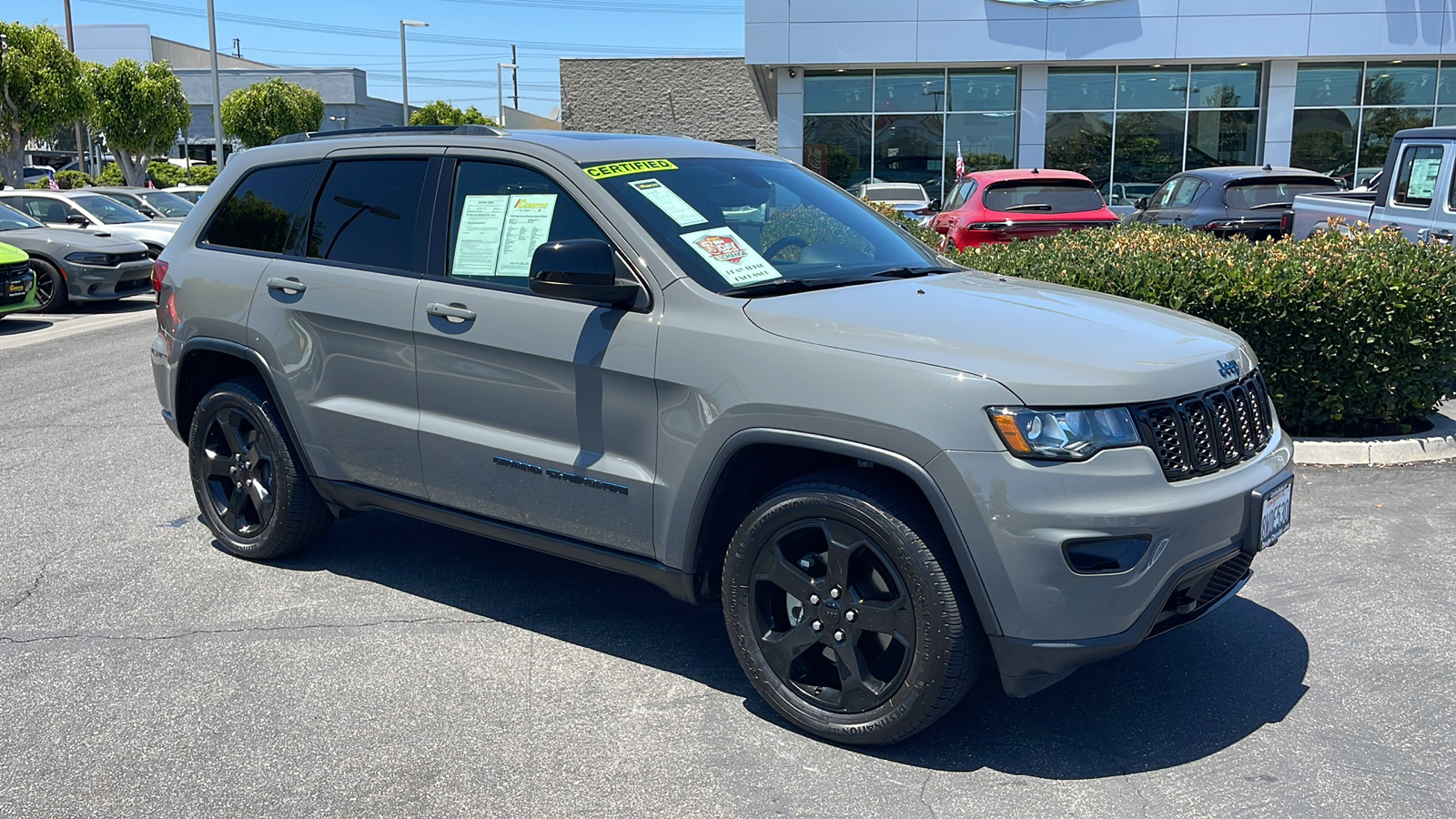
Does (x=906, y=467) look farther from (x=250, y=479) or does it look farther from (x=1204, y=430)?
(x=250, y=479)

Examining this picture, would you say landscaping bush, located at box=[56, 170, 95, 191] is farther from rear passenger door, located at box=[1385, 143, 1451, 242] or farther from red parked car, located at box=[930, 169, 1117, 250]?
rear passenger door, located at box=[1385, 143, 1451, 242]

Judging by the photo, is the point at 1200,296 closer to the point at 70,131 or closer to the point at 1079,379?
the point at 1079,379

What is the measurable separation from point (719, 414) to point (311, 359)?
1985 millimetres

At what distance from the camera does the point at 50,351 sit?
11898 millimetres

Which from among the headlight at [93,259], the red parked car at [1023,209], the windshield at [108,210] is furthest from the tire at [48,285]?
the red parked car at [1023,209]

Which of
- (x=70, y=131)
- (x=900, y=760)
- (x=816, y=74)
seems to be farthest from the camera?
(x=70, y=131)

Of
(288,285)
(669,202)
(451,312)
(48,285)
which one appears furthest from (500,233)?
(48,285)

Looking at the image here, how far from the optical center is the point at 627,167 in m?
4.27

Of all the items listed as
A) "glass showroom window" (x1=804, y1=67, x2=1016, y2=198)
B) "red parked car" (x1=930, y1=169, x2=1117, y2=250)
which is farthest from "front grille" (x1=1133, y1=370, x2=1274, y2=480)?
"glass showroom window" (x1=804, y1=67, x2=1016, y2=198)

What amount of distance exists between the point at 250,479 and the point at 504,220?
71.3 inches

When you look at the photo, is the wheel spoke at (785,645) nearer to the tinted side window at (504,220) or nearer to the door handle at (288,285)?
the tinted side window at (504,220)

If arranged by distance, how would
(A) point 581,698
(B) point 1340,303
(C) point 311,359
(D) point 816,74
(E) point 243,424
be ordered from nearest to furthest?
(A) point 581,698 → (C) point 311,359 → (E) point 243,424 → (B) point 1340,303 → (D) point 816,74

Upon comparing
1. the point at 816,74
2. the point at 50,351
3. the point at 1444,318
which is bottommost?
the point at 50,351

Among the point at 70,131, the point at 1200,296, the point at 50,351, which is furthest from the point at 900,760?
the point at 70,131
